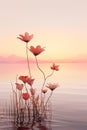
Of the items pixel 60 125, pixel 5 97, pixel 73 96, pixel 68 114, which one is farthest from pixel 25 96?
pixel 73 96

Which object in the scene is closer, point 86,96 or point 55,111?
point 55,111

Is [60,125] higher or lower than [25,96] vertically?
lower

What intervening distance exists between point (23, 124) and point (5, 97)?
3.39 m

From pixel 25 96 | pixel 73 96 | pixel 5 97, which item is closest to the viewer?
pixel 25 96

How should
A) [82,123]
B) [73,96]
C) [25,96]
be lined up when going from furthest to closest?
[73,96], [82,123], [25,96]

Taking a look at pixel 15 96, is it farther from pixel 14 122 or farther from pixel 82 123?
pixel 82 123

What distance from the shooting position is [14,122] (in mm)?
5688

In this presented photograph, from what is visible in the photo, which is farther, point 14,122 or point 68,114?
point 68,114

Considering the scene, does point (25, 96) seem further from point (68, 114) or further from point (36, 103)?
point (68, 114)

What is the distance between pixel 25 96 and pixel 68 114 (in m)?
1.38

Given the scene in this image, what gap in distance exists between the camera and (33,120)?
5805 mm

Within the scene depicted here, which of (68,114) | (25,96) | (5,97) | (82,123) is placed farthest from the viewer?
(5,97)

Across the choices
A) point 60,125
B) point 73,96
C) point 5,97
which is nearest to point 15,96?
point 60,125

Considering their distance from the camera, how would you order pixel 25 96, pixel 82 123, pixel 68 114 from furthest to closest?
pixel 68 114 → pixel 82 123 → pixel 25 96
